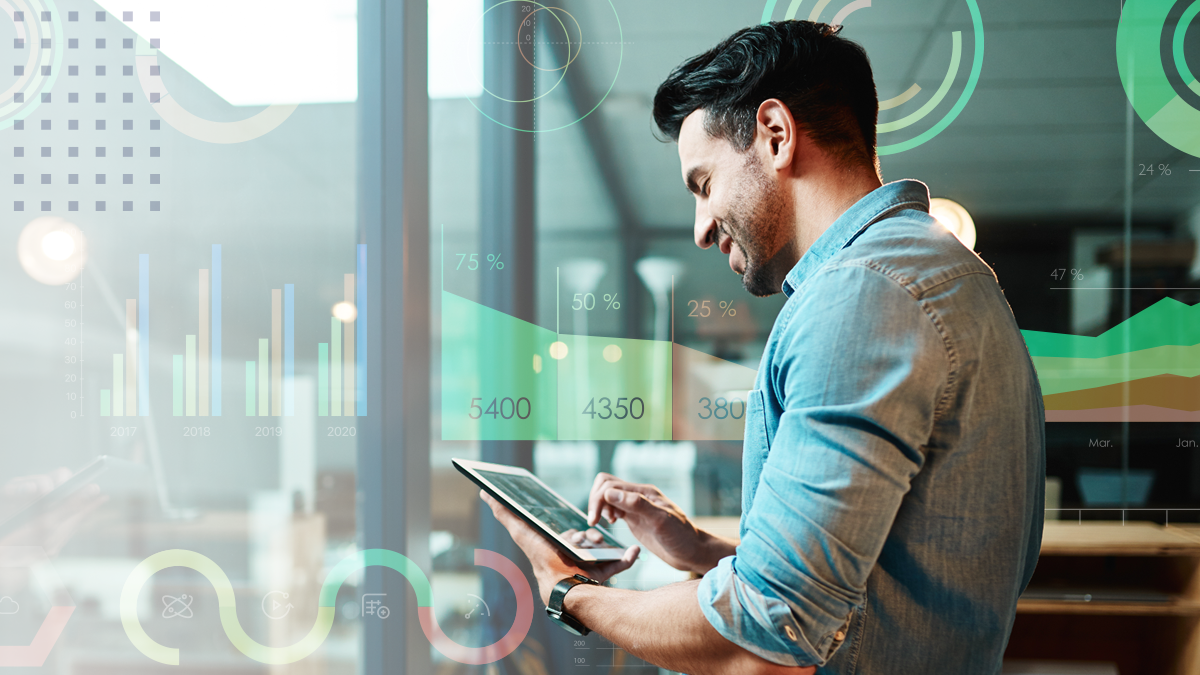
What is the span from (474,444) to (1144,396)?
1.65 metres

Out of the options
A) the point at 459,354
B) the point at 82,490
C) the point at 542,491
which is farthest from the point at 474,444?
the point at 82,490

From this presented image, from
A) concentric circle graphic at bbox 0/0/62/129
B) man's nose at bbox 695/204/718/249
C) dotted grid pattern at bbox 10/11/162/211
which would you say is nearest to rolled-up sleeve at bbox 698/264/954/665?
man's nose at bbox 695/204/718/249

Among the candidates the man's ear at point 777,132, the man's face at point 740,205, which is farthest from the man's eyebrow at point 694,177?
the man's ear at point 777,132

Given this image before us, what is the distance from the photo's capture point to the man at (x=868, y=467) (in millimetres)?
688

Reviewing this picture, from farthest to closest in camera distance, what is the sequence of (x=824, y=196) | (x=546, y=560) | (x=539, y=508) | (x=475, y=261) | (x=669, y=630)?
(x=475, y=261)
(x=539, y=508)
(x=546, y=560)
(x=824, y=196)
(x=669, y=630)

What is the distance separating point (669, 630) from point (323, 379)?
1318 millimetres

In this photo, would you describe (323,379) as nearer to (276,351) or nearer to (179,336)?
(276,351)

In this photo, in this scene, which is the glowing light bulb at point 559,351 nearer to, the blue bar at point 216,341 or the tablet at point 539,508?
the tablet at point 539,508

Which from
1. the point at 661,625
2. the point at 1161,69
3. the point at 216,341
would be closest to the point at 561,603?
the point at 661,625

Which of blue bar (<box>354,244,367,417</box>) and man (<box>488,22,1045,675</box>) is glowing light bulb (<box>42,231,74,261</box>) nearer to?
blue bar (<box>354,244,367,417</box>)

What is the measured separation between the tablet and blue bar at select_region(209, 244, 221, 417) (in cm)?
92

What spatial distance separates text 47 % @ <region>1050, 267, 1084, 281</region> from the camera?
1.76m

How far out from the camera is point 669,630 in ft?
2.72

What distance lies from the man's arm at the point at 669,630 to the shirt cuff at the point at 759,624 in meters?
0.03
